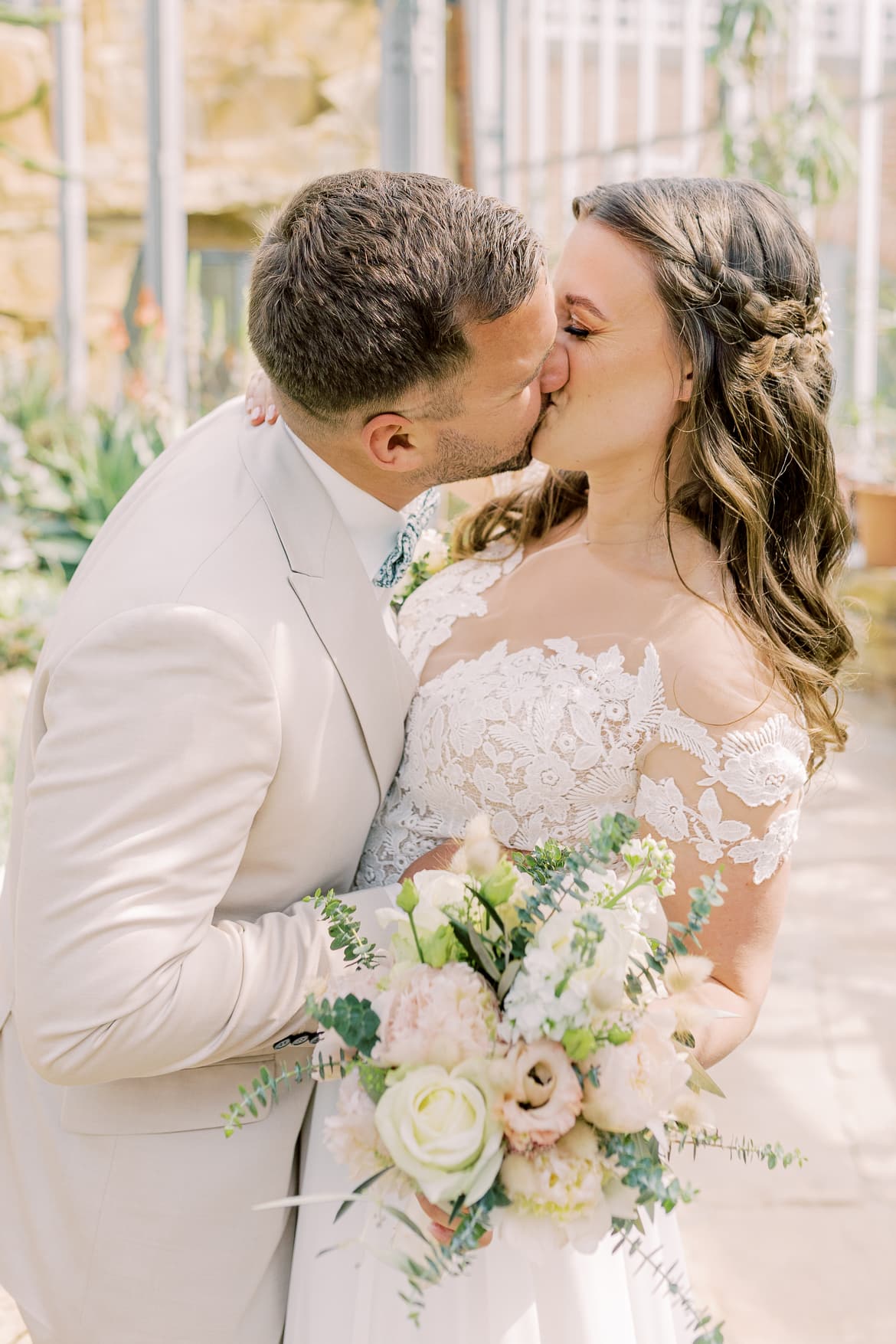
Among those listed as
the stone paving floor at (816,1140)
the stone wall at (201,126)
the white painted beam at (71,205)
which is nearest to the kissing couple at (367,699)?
the stone paving floor at (816,1140)

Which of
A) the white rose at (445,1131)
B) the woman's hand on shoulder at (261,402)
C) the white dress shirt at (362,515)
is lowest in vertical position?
the white rose at (445,1131)

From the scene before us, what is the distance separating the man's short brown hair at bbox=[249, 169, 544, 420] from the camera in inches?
62.4

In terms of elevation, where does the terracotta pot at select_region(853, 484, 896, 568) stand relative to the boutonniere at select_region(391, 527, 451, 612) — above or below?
below

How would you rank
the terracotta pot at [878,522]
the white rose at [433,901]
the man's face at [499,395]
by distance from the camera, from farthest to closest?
the terracotta pot at [878,522] < the man's face at [499,395] < the white rose at [433,901]

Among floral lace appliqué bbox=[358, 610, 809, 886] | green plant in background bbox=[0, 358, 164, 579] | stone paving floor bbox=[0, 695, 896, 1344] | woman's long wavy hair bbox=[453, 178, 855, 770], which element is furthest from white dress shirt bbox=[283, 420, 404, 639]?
green plant in background bbox=[0, 358, 164, 579]

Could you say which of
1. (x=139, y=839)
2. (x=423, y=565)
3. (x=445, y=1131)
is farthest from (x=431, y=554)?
(x=445, y=1131)

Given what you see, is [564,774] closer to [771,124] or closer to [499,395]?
[499,395]

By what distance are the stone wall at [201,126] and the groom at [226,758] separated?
1048 cm

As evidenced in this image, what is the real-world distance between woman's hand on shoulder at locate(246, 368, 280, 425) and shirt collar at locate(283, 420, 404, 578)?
0.18 ft

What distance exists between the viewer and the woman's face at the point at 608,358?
2.00 meters

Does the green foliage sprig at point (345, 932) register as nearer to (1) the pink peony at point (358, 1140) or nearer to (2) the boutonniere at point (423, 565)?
(1) the pink peony at point (358, 1140)

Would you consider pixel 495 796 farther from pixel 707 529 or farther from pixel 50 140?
pixel 50 140

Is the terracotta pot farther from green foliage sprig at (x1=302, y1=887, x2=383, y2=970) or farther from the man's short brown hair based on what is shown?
green foliage sprig at (x1=302, y1=887, x2=383, y2=970)

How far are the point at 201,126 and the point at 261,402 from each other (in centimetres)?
1163
